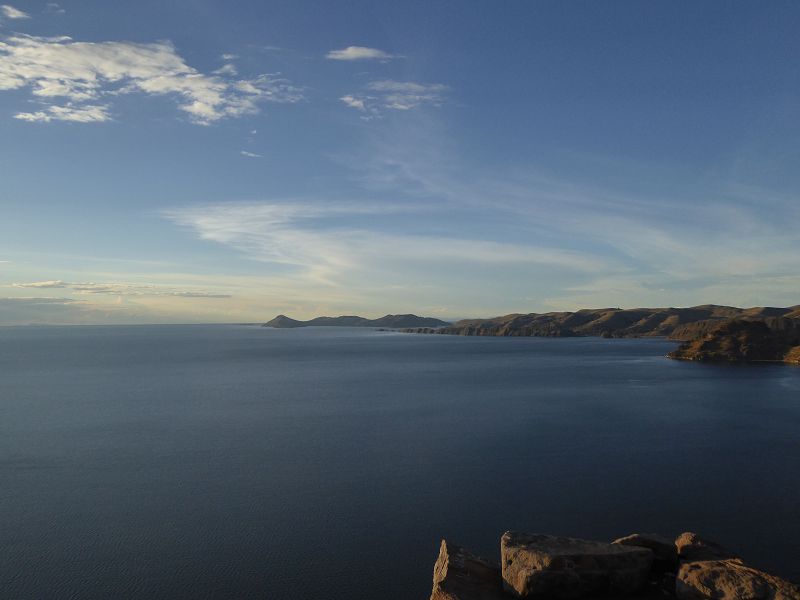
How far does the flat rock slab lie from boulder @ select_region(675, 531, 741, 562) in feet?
7.93

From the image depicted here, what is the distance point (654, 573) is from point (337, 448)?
30.8 m

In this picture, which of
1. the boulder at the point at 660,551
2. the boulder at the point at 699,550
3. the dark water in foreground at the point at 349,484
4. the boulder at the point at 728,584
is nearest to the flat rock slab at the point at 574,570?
the boulder at the point at 660,551

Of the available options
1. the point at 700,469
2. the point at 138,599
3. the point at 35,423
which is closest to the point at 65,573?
the point at 138,599

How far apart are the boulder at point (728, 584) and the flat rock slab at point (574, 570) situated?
122 centimetres

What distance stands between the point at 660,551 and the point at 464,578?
680 cm

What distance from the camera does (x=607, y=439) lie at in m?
48.5

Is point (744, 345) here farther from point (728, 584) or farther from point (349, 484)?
point (728, 584)

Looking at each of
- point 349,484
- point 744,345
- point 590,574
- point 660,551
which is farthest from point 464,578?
point 744,345

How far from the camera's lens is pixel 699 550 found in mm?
18703

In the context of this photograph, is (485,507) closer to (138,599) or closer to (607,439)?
(138,599)

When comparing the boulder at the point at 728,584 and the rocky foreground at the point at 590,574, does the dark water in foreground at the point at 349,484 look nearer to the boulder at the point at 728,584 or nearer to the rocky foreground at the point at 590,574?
the rocky foreground at the point at 590,574

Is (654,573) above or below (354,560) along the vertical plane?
above

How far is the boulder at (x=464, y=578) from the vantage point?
16.7 metres

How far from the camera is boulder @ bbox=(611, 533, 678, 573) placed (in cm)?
1814
